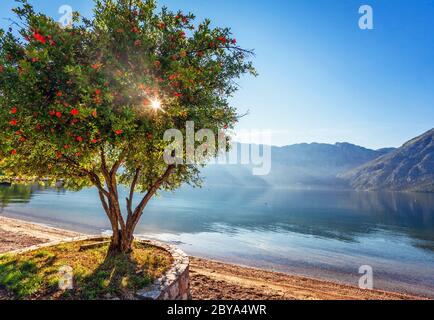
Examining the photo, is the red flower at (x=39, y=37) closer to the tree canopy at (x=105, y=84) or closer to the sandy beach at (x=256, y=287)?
the tree canopy at (x=105, y=84)

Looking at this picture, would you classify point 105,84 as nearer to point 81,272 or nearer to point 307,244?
point 81,272

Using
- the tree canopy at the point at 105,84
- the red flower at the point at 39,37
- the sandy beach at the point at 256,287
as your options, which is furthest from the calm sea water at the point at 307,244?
the red flower at the point at 39,37

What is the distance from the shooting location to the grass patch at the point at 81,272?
968cm

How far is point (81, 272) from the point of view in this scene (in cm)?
1155

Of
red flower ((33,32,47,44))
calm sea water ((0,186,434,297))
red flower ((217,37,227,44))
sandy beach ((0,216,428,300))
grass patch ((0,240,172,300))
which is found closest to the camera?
red flower ((33,32,47,44))

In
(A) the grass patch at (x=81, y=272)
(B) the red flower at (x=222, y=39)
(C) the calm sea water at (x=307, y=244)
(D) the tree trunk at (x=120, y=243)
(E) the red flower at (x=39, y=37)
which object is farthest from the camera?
(C) the calm sea water at (x=307, y=244)

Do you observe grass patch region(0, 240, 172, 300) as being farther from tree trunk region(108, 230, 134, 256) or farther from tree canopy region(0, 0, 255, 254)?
tree canopy region(0, 0, 255, 254)

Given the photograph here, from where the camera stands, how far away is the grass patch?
968 cm

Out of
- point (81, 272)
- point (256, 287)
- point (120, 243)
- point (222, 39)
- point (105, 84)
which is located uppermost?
point (222, 39)

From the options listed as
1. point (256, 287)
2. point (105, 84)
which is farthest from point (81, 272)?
point (256, 287)

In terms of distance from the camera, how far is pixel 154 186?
15.0 m

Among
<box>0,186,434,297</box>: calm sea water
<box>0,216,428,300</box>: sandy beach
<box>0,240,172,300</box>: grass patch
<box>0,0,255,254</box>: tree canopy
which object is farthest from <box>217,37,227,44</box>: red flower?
<box>0,186,434,297</box>: calm sea water

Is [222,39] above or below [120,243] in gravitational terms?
above
